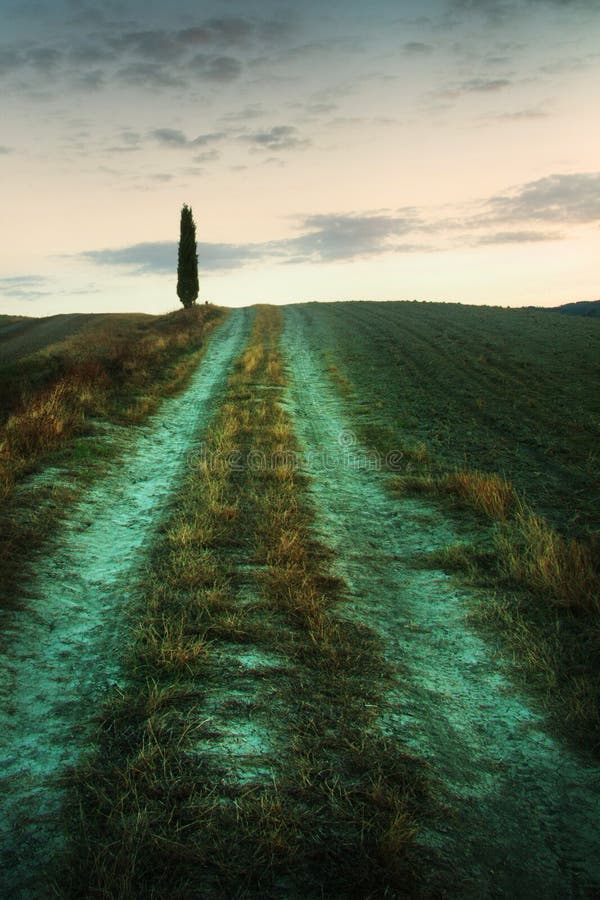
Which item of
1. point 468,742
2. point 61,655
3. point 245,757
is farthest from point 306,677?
point 61,655

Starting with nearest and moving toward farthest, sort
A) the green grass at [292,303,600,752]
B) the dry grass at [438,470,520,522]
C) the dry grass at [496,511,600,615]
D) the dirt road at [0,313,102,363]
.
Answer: the green grass at [292,303,600,752], the dry grass at [496,511,600,615], the dry grass at [438,470,520,522], the dirt road at [0,313,102,363]

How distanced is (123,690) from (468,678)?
8.55 ft

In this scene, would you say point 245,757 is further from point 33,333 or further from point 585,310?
point 585,310

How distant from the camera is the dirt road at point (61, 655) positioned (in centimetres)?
271

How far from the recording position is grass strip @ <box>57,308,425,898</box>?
248 centimetres

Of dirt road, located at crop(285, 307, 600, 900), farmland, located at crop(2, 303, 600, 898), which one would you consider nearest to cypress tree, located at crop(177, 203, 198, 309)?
farmland, located at crop(2, 303, 600, 898)

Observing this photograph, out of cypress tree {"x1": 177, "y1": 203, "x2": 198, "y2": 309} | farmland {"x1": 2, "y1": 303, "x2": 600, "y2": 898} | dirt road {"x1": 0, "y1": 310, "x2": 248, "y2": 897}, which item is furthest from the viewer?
cypress tree {"x1": 177, "y1": 203, "x2": 198, "y2": 309}

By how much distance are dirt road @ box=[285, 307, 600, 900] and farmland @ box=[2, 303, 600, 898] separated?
0.02 meters

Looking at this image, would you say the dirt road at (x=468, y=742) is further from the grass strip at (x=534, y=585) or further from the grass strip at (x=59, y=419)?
the grass strip at (x=59, y=419)

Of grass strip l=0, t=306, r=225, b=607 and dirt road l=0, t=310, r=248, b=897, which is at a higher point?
grass strip l=0, t=306, r=225, b=607

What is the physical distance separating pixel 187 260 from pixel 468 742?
1965 inches

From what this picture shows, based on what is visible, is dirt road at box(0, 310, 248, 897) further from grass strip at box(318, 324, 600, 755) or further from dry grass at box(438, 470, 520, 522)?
dry grass at box(438, 470, 520, 522)

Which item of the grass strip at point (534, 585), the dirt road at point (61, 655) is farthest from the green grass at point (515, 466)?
the dirt road at point (61, 655)

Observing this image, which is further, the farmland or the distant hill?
the distant hill
